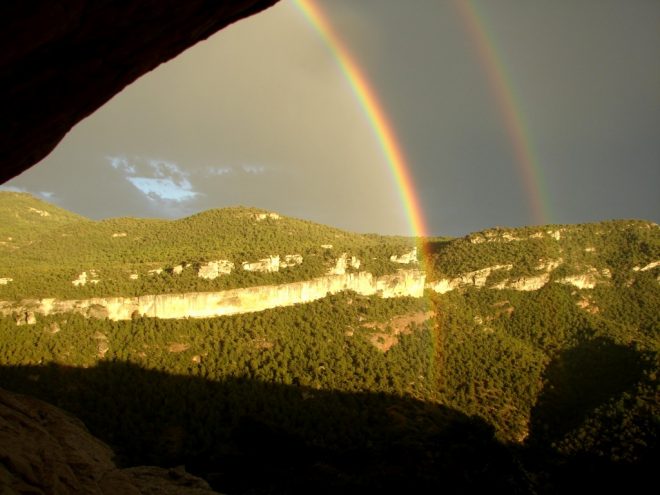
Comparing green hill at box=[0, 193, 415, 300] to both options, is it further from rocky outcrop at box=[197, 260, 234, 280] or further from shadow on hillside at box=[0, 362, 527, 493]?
shadow on hillside at box=[0, 362, 527, 493]

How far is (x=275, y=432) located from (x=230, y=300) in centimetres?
3666

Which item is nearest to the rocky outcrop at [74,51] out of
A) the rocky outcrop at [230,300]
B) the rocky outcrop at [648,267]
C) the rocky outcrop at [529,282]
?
the rocky outcrop at [230,300]

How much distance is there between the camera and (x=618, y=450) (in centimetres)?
3791

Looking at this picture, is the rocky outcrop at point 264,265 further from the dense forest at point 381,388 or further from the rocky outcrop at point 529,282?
the rocky outcrop at point 529,282

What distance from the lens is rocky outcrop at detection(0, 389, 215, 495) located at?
14.6 metres

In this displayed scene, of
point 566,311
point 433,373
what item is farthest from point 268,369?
point 566,311

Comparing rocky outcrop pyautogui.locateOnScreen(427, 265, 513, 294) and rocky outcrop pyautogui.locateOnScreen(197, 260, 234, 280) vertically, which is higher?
rocky outcrop pyautogui.locateOnScreen(427, 265, 513, 294)

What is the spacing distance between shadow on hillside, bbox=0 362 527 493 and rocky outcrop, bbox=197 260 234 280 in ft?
92.1

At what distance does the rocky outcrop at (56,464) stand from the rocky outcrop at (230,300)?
48.3m

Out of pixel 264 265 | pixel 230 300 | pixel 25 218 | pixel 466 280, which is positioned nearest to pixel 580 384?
pixel 466 280

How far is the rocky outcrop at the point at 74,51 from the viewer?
6723mm

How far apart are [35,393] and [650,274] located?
111 meters

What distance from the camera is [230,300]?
76.8 meters

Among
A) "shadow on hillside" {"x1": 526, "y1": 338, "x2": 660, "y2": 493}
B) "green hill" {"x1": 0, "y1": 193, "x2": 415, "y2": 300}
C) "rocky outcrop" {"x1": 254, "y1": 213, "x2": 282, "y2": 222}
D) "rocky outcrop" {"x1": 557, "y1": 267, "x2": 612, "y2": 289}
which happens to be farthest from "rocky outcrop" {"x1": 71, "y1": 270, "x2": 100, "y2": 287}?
"rocky outcrop" {"x1": 557, "y1": 267, "x2": 612, "y2": 289}
